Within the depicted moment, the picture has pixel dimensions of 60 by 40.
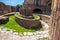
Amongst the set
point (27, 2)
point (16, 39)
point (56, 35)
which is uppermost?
point (27, 2)

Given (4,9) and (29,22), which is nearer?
(29,22)

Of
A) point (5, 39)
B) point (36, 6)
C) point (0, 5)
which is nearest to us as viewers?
point (5, 39)

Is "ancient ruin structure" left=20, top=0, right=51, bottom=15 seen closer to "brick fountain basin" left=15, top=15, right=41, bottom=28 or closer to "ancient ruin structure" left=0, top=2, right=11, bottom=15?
"ancient ruin structure" left=0, top=2, right=11, bottom=15

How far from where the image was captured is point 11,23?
15438 millimetres

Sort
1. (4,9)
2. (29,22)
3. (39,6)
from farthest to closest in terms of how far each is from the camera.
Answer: (39,6) < (4,9) < (29,22)

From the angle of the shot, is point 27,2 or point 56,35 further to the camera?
point 27,2

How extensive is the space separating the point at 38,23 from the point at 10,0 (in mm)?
23070

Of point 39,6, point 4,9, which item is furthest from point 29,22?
point 39,6

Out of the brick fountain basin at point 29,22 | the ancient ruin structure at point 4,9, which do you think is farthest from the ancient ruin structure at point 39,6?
the brick fountain basin at point 29,22

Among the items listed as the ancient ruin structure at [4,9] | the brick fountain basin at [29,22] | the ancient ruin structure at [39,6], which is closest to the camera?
the brick fountain basin at [29,22]

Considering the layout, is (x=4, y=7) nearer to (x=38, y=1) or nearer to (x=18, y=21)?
(x=38, y=1)

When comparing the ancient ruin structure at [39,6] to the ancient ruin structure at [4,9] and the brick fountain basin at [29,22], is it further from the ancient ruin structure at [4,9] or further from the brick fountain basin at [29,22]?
the brick fountain basin at [29,22]

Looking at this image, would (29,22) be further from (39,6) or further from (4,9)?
(39,6)

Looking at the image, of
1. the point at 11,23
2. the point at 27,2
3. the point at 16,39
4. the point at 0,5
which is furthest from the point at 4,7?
the point at 16,39
